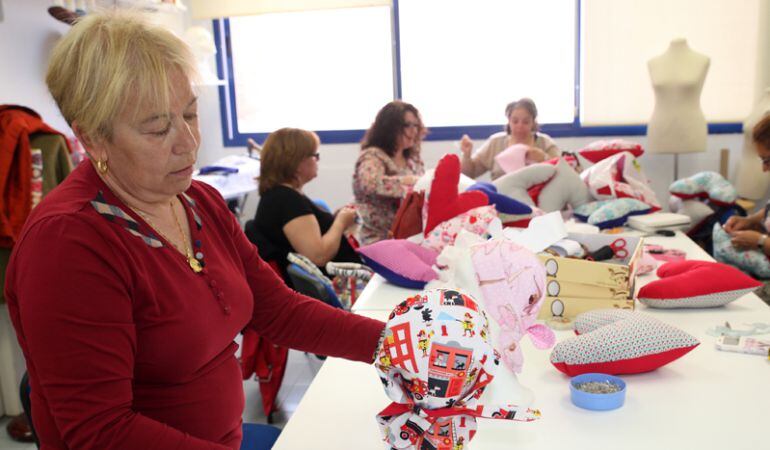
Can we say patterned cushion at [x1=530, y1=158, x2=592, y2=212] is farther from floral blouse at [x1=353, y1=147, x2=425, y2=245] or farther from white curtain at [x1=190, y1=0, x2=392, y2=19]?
white curtain at [x1=190, y1=0, x2=392, y2=19]

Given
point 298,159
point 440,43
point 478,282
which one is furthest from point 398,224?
point 440,43

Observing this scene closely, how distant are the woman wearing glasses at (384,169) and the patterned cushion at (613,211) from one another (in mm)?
909

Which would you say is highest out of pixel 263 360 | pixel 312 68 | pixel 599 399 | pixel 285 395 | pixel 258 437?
pixel 312 68

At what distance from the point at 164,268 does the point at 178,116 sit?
225 millimetres

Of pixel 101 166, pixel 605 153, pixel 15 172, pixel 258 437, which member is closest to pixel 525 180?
pixel 605 153

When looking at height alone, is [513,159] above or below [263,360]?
above

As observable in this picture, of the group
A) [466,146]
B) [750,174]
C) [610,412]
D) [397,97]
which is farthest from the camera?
[397,97]

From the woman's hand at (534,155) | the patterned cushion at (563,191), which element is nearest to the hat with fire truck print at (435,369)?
the patterned cushion at (563,191)

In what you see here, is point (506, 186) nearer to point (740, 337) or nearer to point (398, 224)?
point (398, 224)

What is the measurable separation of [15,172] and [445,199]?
1.76 meters

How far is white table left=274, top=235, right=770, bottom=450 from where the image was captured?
3.87 feet

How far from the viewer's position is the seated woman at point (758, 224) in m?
2.64

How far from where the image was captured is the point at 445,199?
221cm

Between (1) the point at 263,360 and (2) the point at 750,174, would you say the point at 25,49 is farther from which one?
(2) the point at 750,174
